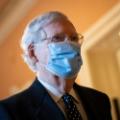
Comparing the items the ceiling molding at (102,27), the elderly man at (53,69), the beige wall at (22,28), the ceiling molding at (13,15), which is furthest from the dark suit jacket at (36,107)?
the ceiling molding at (13,15)

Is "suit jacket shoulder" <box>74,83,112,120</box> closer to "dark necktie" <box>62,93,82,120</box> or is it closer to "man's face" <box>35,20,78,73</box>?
"dark necktie" <box>62,93,82,120</box>

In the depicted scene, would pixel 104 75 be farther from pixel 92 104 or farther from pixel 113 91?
pixel 92 104

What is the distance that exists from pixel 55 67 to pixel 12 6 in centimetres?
180

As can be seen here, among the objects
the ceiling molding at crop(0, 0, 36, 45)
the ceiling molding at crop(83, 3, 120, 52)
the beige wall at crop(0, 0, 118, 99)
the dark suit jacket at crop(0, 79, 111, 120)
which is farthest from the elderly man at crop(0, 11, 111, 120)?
the ceiling molding at crop(0, 0, 36, 45)

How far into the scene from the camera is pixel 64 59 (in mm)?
1355

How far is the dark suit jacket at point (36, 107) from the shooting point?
1.25 metres

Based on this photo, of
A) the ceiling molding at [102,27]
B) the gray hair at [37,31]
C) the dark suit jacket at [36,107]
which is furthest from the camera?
the ceiling molding at [102,27]

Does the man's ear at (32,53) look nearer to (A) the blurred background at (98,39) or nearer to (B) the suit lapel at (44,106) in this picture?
(B) the suit lapel at (44,106)

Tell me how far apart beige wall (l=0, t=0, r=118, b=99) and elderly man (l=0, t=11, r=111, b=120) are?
3.26ft

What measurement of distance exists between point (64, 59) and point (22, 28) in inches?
67.1

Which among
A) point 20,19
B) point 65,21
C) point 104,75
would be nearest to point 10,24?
point 20,19

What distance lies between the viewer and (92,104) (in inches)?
56.0

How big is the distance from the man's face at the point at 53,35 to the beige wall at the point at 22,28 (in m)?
0.98

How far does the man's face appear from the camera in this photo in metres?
1.33
